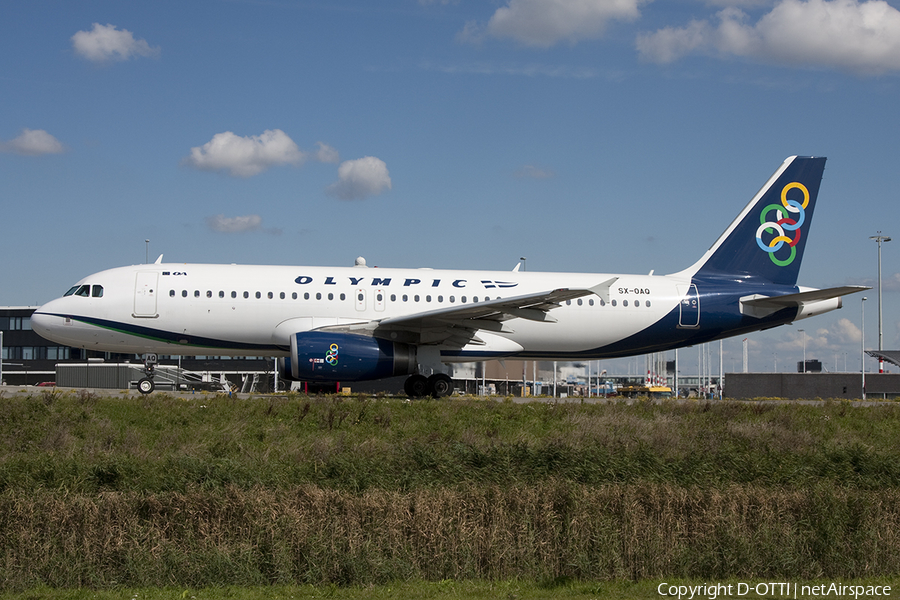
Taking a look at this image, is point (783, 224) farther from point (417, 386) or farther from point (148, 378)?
point (148, 378)

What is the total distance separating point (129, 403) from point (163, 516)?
923cm

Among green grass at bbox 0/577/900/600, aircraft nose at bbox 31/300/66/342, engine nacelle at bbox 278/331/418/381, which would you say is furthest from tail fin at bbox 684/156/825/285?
aircraft nose at bbox 31/300/66/342

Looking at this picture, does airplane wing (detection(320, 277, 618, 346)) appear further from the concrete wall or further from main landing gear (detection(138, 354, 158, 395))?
the concrete wall

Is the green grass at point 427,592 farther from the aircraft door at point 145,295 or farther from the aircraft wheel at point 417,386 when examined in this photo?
the aircraft door at point 145,295

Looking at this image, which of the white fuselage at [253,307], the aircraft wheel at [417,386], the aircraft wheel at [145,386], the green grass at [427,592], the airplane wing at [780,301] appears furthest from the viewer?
the airplane wing at [780,301]

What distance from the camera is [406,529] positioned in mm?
12391

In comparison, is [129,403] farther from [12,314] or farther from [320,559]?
[12,314]

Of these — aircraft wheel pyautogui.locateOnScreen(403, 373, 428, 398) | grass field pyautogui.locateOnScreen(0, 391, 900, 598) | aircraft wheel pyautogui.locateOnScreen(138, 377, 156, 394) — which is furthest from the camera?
aircraft wheel pyautogui.locateOnScreen(403, 373, 428, 398)

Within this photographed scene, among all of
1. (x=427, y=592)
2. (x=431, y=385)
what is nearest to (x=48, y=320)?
(x=431, y=385)

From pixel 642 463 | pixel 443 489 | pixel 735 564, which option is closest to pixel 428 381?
pixel 642 463

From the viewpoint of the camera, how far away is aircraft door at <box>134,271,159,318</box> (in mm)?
25625

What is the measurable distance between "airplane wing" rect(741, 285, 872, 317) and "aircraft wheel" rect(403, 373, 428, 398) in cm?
1188

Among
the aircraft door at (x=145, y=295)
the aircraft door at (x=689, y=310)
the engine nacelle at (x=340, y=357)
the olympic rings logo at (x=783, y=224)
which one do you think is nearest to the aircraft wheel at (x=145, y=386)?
the aircraft door at (x=145, y=295)

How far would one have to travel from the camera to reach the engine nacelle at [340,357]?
24.0m
